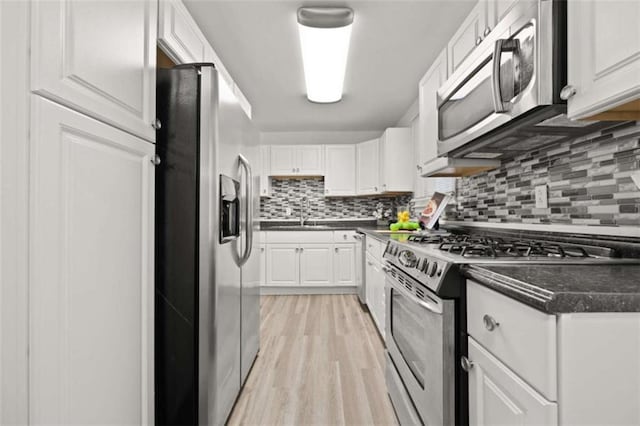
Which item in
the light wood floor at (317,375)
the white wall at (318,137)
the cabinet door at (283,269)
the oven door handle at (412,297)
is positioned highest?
the white wall at (318,137)

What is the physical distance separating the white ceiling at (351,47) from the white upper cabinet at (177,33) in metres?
0.20

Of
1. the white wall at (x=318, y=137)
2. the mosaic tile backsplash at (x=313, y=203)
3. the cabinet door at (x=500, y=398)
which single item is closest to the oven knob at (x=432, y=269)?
the cabinet door at (x=500, y=398)

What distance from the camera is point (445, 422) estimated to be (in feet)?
3.77

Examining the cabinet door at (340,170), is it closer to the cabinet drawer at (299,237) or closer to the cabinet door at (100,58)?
the cabinet drawer at (299,237)

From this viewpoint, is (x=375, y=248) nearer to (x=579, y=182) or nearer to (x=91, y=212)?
(x=579, y=182)

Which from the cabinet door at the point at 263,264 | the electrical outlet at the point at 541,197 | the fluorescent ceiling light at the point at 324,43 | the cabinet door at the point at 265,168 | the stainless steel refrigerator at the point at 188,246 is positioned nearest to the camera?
the stainless steel refrigerator at the point at 188,246

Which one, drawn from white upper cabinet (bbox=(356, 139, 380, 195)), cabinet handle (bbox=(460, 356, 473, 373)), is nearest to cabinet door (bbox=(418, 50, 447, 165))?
cabinet handle (bbox=(460, 356, 473, 373))

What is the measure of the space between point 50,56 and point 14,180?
0.98 feet

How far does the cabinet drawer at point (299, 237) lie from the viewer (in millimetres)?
4789

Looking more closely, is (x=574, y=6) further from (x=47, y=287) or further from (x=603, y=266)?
(x=47, y=287)

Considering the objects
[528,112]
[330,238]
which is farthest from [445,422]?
[330,238]

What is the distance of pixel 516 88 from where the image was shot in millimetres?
1250

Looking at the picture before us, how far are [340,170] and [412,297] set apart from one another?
150 inches

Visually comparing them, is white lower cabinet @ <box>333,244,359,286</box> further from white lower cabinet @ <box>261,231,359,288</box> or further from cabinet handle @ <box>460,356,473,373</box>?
cabinet handle @ <box>460,356,473,373</box>
